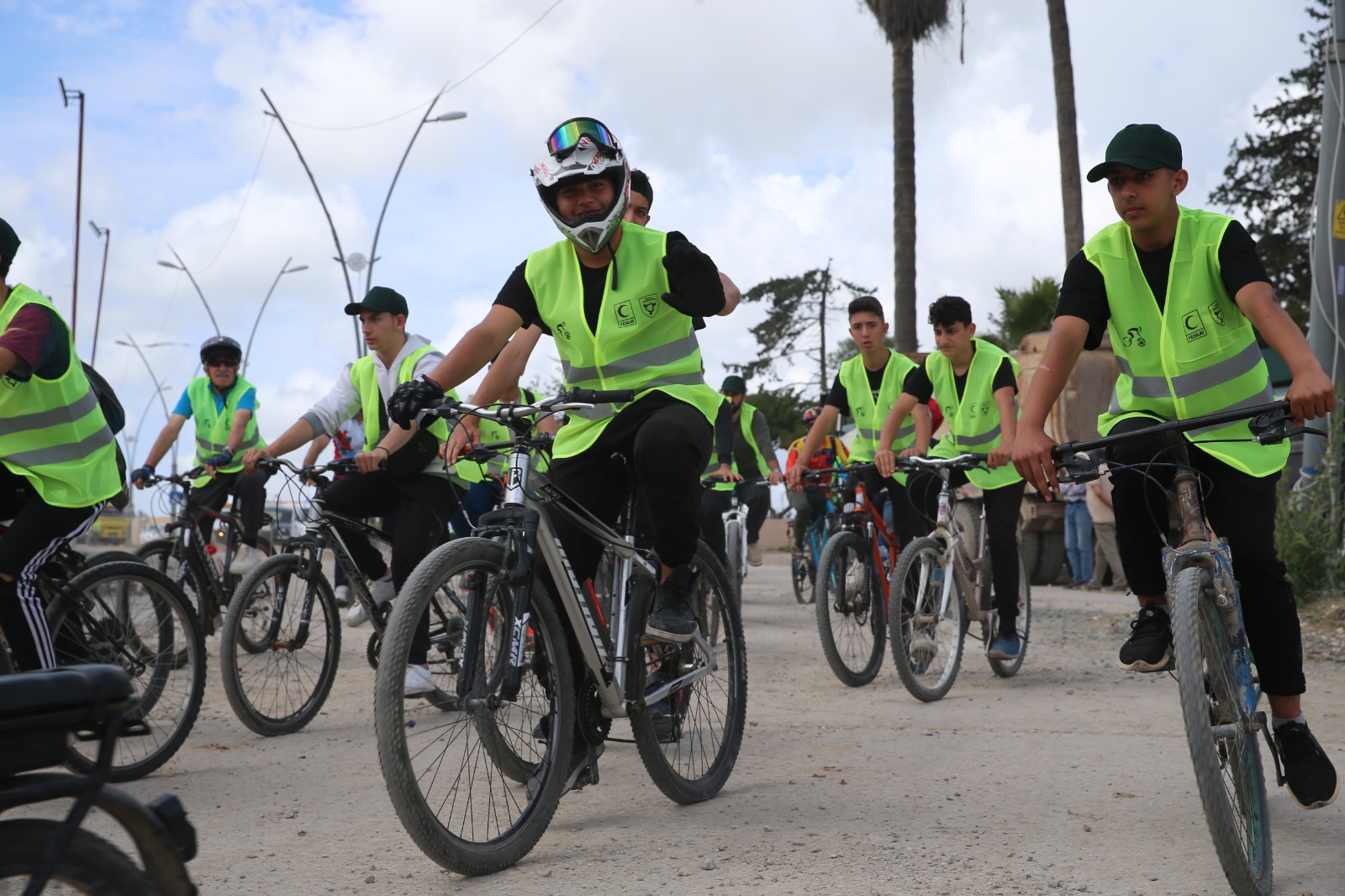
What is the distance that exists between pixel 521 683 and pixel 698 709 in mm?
1155

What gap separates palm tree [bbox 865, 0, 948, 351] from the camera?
2159cm

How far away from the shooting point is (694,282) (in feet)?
14.5

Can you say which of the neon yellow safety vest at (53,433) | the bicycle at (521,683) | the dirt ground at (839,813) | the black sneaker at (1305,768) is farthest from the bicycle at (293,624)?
the black sneaker at (1305,768)

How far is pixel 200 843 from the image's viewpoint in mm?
4238

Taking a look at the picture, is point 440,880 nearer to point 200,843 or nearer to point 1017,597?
point 200,843

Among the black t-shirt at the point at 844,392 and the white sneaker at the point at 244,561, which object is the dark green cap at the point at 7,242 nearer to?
the white sneaker at the point at 244,561

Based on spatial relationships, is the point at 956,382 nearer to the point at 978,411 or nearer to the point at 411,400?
the point at 978,411

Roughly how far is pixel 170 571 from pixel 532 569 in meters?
5.97

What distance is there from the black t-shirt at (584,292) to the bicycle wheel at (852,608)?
345 cm

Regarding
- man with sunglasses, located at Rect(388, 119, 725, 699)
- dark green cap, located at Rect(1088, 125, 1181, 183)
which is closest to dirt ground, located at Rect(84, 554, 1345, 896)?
man with sunglasses, located at Rect(388, 119, 725, 699)

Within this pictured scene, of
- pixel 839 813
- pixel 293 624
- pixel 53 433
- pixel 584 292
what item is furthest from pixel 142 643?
pixel 839 813

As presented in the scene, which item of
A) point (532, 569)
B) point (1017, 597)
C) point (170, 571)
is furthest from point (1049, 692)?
point (170, 571)

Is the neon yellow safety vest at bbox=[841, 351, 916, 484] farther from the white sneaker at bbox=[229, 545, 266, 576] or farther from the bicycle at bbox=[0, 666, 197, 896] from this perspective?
the bicycle at bbox=[0, 666, 197, 896]

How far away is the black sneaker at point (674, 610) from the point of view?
14.8 feet
